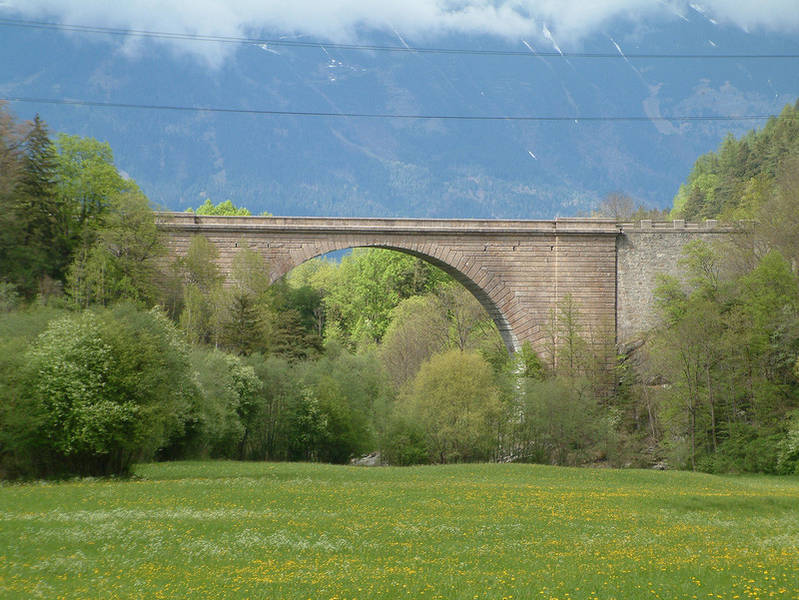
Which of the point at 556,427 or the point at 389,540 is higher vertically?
the point at 556,427

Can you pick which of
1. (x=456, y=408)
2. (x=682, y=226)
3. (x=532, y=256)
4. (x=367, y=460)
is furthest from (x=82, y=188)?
(x=682, y=226)

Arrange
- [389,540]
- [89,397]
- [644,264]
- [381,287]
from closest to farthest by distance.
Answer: [389,540], [89,397], [644,264], [381,287]

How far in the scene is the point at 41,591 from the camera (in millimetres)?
12734

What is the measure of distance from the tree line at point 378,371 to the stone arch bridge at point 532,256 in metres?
1.14

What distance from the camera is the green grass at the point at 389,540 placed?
1304 cm

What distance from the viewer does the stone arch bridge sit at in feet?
168

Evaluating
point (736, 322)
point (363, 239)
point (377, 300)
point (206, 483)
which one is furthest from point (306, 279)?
point (206, 483)

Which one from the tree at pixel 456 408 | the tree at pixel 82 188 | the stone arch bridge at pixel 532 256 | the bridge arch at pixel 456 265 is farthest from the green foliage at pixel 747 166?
the tree at pixel 82 188

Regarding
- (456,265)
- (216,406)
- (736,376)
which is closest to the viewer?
(216,406)

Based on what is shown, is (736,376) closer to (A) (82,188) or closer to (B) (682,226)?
(B) (682,226)

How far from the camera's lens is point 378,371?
2228 inches

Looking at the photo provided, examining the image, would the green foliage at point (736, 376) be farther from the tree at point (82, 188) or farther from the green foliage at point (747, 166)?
the tree at point (82, 188)

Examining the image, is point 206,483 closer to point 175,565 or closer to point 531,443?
point 175,565

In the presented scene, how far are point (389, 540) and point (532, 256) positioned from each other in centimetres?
3590
